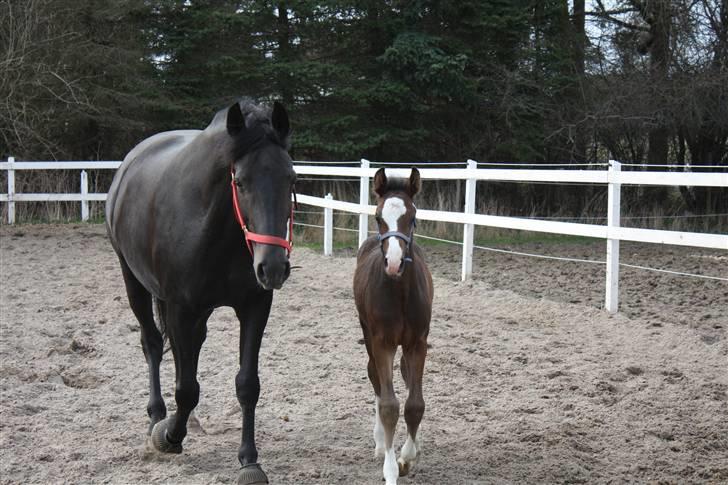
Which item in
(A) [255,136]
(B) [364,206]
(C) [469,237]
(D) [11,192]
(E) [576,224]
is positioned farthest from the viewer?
(D) [11,192]

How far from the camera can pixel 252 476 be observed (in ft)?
12.2

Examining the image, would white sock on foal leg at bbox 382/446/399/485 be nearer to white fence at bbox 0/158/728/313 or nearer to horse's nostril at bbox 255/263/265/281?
horse's nostril at bbox 255/263/265/281

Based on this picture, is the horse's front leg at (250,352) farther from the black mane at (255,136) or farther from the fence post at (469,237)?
the fence post at (469,237)

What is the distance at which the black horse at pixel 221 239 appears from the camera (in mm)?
3529

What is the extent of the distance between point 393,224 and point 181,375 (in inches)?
54.1

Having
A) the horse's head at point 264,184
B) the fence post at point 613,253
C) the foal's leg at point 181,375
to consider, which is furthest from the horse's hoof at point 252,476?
the fence post at point 613,253

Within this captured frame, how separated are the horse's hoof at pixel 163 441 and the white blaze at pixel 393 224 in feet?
4.87

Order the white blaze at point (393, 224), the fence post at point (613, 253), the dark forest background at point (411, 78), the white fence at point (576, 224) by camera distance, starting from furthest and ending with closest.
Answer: the dark forest background at point (411, 78)
the fence post at point (613, 253)
the white fence at point (576, 224)
the white blaze at point (393, 224)

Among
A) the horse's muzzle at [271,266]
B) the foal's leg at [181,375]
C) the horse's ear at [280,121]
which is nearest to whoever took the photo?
the horse's muzzle at [271,266]

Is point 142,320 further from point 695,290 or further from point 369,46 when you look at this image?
point 369,46

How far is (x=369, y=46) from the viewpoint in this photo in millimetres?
19172

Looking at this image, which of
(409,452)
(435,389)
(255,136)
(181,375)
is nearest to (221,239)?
(255,136)

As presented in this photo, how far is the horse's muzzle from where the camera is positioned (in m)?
3.37

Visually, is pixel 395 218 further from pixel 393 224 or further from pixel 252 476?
pixel 252 476
